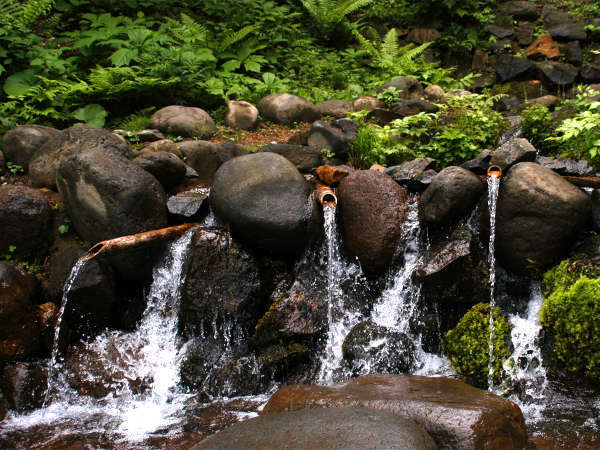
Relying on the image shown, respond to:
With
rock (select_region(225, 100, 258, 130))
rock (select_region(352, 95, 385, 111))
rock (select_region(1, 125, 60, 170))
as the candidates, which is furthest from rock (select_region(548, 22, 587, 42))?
rock (select_region(1, 125, 60, 170))

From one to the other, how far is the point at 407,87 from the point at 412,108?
128 cm

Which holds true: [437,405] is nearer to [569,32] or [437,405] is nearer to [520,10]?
[569,32]

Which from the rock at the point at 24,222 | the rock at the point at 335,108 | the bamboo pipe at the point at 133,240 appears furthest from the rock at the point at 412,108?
the rock at the point at 24,222

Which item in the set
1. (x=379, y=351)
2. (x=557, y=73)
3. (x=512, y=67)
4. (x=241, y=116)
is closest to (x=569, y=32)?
(x=557, y=73)

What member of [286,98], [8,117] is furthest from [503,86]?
[8,117]

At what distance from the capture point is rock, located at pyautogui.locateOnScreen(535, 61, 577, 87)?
9.91m

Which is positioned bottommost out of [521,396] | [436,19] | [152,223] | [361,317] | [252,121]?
[521,396]

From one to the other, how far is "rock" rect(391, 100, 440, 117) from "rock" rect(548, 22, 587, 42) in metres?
5.16

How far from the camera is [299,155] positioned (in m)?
6.57

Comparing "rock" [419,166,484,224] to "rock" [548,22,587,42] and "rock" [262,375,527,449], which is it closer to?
"rock" [262,375,527,449]

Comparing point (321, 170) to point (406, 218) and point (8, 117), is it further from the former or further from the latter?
point (8, 117)

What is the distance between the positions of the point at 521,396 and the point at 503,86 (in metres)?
7.88

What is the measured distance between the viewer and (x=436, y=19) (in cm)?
1204

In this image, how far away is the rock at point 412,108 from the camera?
314 inches
